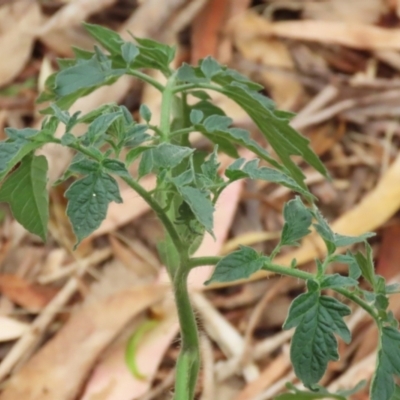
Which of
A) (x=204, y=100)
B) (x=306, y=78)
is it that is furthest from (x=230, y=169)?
(x=306, y=78)

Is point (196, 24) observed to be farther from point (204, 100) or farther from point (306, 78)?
point (204, 100)

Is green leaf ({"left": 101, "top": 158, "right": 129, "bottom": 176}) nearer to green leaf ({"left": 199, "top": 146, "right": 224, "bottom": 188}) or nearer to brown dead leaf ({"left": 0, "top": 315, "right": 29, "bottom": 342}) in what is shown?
green leaf ({"left": 199, "top": 146, "right": 224, "bottom": 188})

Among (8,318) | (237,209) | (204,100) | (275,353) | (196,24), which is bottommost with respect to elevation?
(275,353)

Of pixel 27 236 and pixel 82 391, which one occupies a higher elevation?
pixel 27 236

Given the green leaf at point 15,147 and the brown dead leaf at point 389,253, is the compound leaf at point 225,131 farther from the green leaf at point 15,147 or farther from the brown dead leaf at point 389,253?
the brown dead leaf at point 389,253

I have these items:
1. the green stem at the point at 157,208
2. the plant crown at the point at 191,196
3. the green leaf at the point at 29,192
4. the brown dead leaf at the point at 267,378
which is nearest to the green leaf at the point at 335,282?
the plant crown at the point at 191,196

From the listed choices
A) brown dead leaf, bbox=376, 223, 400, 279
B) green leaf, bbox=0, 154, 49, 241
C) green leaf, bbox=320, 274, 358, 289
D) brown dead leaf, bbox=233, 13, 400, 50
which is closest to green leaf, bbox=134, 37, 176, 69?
green leaf, bbox=0, 154, 49, 241
